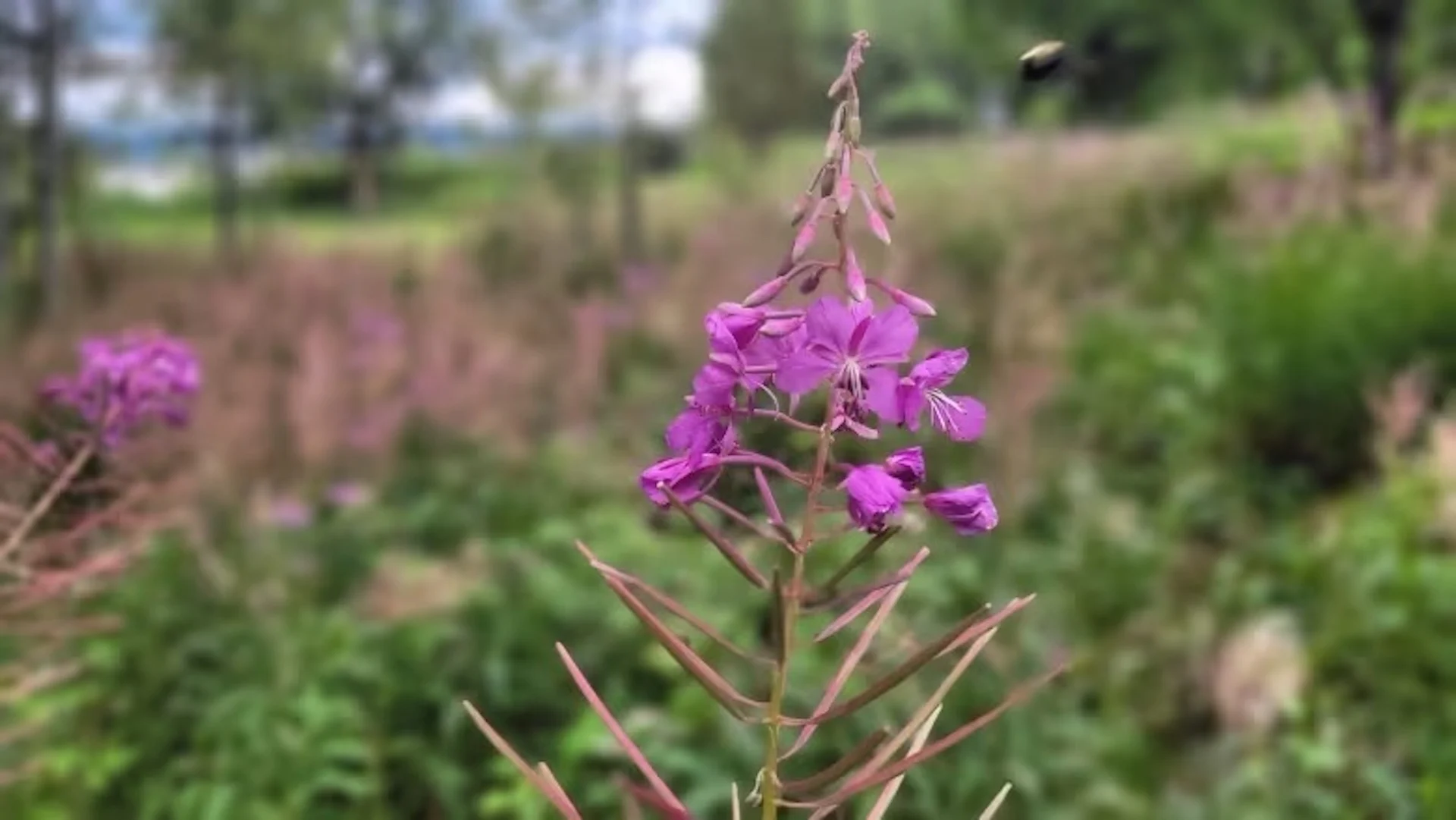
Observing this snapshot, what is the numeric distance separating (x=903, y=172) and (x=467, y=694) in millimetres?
10318

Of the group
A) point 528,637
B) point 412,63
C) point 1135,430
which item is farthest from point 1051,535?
point 412,63

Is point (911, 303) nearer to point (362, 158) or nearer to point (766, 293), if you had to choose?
point (766, 293)

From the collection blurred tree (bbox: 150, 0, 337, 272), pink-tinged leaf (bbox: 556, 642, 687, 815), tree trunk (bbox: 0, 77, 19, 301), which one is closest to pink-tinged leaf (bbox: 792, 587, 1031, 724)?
pink-tinged leaf (bbox: 556, 642, 687, 815)

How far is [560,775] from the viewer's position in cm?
296

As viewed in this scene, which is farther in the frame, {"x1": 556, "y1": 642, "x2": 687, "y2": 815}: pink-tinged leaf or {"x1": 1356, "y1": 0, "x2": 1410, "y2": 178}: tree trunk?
{"x1": 1356, "y1": 0, "x2": 1410, "y2": 178}: tree trunk

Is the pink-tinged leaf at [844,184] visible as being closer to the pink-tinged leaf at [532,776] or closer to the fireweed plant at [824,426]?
the fireweed plant at [824,426]

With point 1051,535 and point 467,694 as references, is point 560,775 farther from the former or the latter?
point 1051,535

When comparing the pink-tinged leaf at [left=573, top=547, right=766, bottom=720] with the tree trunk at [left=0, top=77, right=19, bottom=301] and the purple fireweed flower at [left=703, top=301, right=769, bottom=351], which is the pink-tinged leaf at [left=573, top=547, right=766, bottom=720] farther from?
the tree trunk at [left=0, top=77, right=19, bottom=301]

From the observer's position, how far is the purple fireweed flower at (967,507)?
2.77 feet

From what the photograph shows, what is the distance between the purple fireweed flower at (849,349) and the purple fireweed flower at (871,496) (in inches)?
1.9

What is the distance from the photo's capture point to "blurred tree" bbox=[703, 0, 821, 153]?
16.7 meters

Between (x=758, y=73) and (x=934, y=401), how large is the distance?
19.5 m

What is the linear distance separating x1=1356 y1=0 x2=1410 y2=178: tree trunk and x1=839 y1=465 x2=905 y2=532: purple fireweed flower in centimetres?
991

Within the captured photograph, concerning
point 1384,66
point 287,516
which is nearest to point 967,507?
point 287,516
